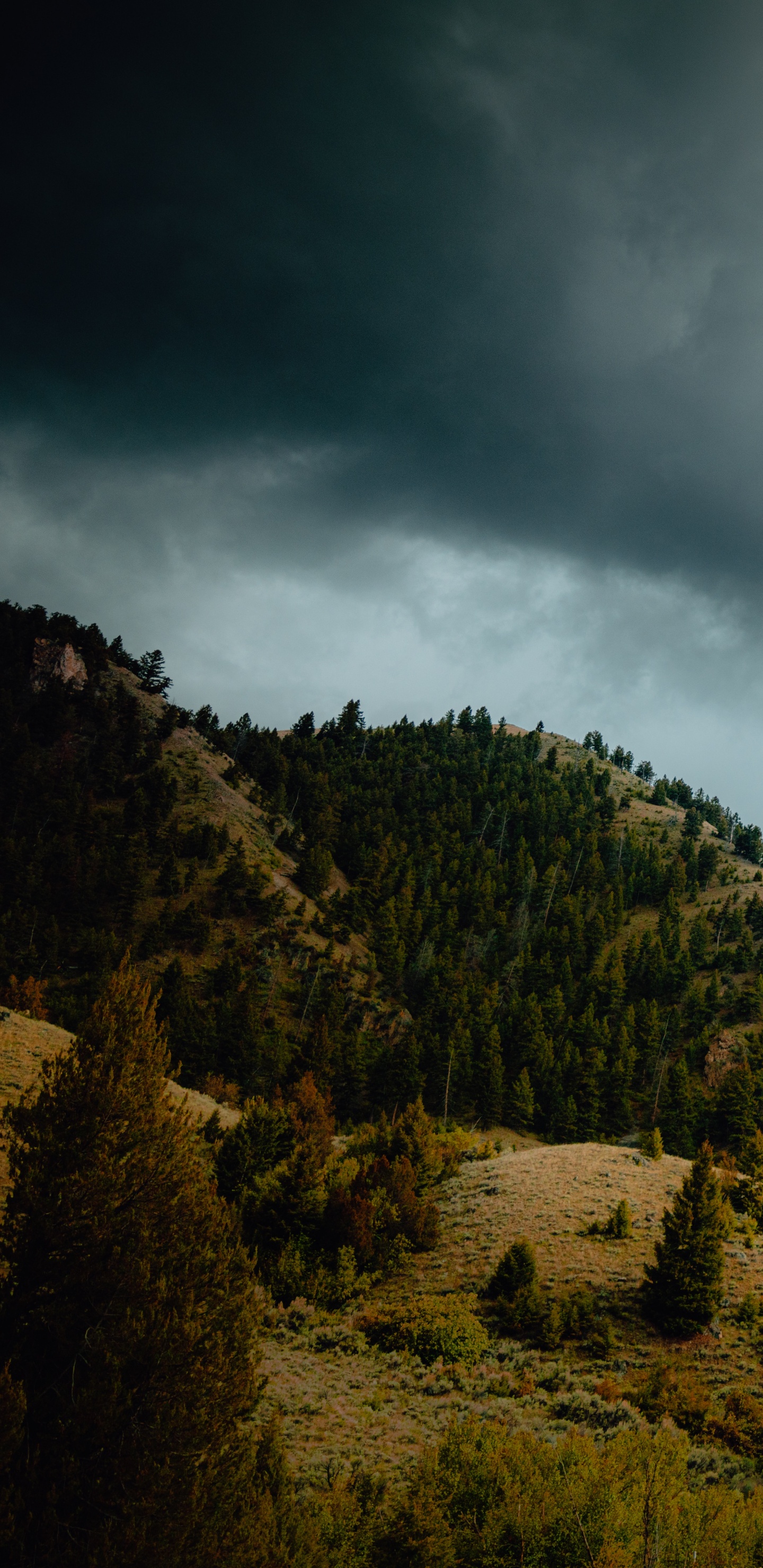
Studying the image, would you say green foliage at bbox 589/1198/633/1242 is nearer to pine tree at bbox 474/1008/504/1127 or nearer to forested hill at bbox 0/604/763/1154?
forested hill at bbox 0/604/763/1154

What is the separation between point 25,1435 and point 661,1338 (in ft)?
90.5

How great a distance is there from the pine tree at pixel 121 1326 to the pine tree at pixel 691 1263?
23.4 m

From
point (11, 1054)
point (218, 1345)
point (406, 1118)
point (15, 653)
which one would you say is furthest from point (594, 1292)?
point (15, 653)

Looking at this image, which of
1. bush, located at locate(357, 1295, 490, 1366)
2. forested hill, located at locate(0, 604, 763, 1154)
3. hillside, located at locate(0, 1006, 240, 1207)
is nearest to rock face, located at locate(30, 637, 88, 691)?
forested hill, located at locate(0, 604, 763, 1154)

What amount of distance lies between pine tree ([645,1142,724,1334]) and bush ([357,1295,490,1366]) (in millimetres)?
7536

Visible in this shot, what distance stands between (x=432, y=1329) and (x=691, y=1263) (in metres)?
11.0

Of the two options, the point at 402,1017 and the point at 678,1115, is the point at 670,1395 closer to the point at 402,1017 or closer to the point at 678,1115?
the point at 678,1115

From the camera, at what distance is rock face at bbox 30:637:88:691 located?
134625mm

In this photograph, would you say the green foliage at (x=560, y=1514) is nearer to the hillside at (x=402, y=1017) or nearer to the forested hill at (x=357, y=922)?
the hillside at (x=402, y=1017)

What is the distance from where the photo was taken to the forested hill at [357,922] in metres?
79.4

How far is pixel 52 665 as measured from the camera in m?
136

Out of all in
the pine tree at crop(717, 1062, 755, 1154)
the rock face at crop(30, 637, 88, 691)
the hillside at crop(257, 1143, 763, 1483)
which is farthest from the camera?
the rock face at crop(30, 637, 88, 691)

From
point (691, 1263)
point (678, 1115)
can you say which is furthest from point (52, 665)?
point (691, 1263)

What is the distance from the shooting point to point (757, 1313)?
27.0 meters
